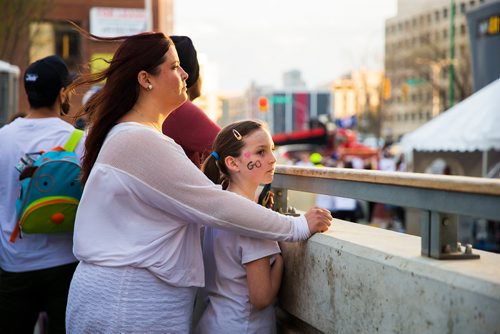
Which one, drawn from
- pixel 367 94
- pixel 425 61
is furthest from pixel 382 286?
pixel 367 94

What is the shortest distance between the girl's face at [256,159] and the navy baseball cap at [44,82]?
1450 mm

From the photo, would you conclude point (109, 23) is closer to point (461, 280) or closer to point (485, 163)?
point (485, 163)

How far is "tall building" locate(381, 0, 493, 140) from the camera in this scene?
50094 mm

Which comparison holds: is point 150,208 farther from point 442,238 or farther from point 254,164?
point 442,238

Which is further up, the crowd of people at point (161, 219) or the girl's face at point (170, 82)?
the girl's face at point (170, 82)

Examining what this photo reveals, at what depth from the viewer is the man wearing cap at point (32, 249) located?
3795 mm

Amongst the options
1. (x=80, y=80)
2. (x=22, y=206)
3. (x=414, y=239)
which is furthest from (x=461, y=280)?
(x=22, y=206)

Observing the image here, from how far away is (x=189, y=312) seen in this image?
2811mm

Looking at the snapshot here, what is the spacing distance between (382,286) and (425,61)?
56974 millimetres

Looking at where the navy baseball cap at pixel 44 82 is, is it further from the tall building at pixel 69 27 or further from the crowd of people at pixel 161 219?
the tall building at pixel 69 27

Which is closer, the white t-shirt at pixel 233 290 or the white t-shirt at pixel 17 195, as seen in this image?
the white t-shirt at pixel 233 290

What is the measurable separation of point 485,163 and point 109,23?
18.6 m

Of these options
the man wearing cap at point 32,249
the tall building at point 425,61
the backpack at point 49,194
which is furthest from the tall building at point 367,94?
the backpack at point 49,194

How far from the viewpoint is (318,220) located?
2.85 m
